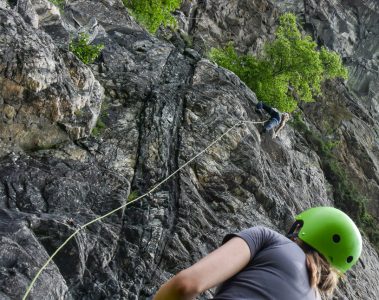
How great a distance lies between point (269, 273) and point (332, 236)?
1.83 feet

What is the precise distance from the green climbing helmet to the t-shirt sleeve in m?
0.35

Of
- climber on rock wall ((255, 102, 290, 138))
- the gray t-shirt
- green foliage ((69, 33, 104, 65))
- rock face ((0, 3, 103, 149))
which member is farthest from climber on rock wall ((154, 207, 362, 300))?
climber on rock wall ((255, 102, 290, 138))

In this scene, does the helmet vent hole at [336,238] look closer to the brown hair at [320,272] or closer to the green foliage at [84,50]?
the brown hair at [320,272]

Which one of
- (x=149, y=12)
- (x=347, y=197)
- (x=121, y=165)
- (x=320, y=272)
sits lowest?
(x=347, y=197)

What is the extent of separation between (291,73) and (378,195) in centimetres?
782

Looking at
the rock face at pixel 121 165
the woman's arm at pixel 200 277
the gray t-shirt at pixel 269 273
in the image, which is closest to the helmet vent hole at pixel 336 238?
the gray t-shirt at pixel 269 273

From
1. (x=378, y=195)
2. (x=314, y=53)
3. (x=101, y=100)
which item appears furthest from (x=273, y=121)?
(x=378, y=195)

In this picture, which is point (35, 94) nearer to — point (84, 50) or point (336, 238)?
point (84, 50)

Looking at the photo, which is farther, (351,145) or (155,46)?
(351,145)

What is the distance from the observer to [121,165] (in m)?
8.55

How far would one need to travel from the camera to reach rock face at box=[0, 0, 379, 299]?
623 cm

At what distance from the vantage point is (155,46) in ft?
44.7

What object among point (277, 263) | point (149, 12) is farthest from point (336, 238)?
point (149, 12)

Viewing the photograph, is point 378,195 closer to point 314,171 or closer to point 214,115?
point 314,171
